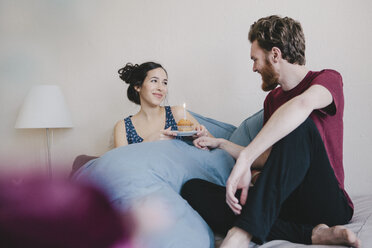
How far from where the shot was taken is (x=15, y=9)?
2.21 m

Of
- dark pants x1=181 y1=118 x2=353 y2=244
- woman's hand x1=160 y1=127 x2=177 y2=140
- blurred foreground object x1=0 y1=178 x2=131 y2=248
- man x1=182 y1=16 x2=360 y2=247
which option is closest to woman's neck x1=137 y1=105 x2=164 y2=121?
woman's hand x1=160 y1=127 x2=177 y2=140

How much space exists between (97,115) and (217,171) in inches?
49.0

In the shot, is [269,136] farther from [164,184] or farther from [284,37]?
[284,37]

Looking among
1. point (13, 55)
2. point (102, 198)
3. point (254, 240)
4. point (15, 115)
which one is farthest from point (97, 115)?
point (102, 198)

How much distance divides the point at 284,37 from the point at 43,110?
55.7 inches

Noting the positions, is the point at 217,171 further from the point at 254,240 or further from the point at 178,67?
the point at 178,67

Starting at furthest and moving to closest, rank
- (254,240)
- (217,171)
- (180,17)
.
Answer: (180,17)
(217,171)
(254,240)

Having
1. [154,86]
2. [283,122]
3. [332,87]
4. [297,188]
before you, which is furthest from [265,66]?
[154,86]

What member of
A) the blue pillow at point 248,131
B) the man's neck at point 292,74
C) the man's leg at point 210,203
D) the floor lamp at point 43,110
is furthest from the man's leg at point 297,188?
the floor lamp at point 43,110

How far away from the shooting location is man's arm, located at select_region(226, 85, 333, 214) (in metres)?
0.82

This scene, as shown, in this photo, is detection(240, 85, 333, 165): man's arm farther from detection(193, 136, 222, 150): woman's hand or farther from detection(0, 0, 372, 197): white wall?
detection(0, 0, 372, 197): white wall

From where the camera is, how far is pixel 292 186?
2.62 ft

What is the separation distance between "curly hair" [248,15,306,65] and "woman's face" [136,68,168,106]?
2.37 ft

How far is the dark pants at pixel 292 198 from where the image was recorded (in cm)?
78
